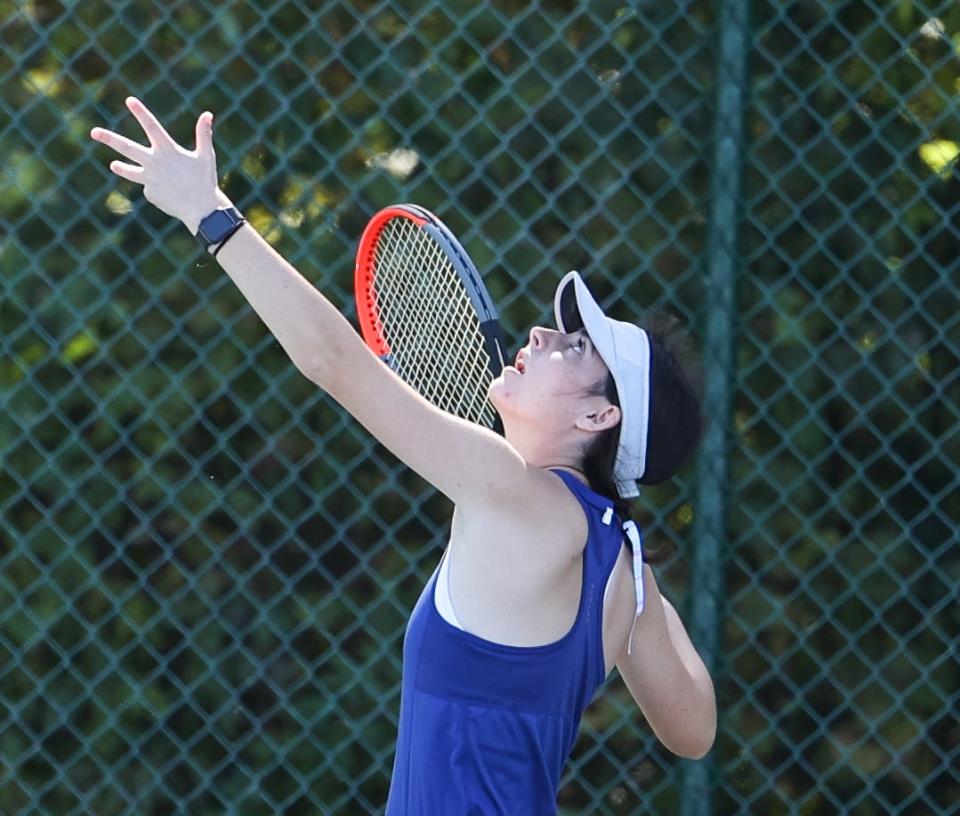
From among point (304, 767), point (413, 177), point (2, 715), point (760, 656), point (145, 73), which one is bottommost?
point (760, 656)

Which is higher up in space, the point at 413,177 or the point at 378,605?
the point at 413,177

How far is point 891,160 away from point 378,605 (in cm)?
130

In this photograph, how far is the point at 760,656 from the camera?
11.1 feet

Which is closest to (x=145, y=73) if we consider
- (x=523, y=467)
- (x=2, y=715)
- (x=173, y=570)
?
(x=173, y=570)

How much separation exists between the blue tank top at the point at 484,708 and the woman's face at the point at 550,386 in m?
0.15

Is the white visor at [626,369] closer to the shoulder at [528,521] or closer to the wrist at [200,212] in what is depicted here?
the shoulder at [528,521]

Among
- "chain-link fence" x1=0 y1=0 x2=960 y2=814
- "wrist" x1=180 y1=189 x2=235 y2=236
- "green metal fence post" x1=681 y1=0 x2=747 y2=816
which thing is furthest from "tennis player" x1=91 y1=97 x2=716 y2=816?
"chain-link fence" x1=0 y1=0 x2=960 y2=814

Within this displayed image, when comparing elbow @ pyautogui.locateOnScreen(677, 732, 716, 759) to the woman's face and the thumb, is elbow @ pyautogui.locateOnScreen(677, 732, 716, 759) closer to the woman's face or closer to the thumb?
the woman's face

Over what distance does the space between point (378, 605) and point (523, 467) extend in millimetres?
1302

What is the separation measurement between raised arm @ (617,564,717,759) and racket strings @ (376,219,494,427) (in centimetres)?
44

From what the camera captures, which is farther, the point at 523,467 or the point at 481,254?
the point at 481,254

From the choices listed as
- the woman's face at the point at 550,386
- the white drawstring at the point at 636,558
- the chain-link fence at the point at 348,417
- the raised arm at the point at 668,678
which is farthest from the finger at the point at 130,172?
the chain-link fence at the point at 348,417

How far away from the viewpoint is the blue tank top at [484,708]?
210 cm

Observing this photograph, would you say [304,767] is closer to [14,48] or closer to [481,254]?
[481,254]
